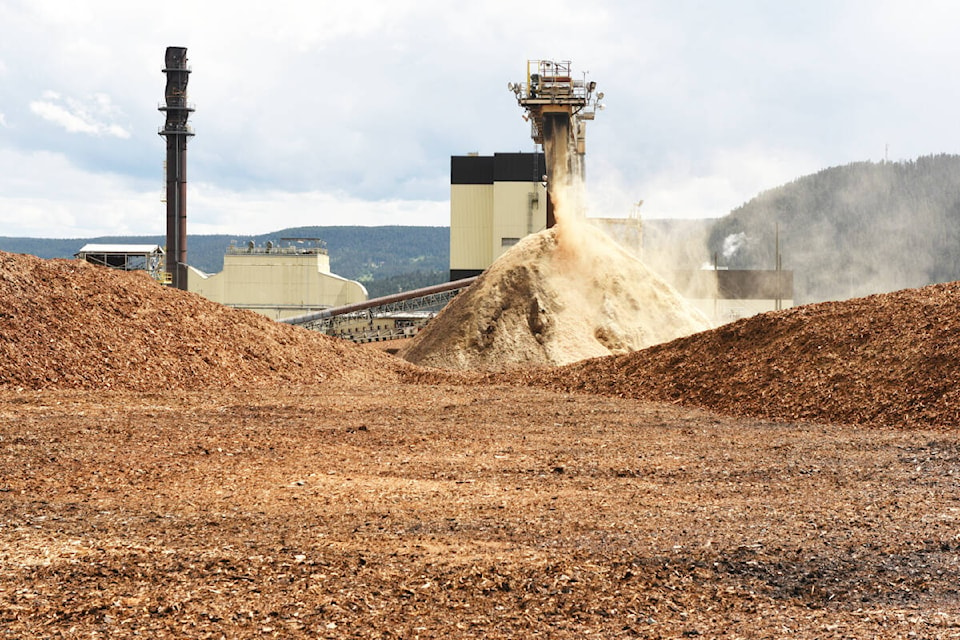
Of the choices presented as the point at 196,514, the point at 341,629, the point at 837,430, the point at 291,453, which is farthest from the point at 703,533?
the point at 837,430

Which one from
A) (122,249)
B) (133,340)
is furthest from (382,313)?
(133,340)

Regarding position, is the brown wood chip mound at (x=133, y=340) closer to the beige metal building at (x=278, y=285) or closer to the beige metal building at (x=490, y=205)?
the beige metal building at (x=278, y=285)

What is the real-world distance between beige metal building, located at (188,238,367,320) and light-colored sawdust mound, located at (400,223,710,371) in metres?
27.2

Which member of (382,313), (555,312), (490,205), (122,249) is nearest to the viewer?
(555,312)

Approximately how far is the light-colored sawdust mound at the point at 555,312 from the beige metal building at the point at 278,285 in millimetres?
27176

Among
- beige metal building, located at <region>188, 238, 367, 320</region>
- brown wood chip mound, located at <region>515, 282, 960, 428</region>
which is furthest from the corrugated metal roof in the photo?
brown wood chip mound, located at <region>515, 282, 960, 428</region>

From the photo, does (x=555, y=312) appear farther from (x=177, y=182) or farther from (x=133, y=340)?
(x=177, y=182)

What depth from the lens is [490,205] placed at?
5869cm

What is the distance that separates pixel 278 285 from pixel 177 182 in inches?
319

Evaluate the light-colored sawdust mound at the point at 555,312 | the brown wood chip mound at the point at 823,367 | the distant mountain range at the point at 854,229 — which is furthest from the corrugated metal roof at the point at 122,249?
the distant mountain range at the point at 854,229

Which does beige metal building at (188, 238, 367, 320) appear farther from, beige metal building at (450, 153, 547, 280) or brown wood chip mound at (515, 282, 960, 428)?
brown wood chip mound at (515, 282, 960, 428)

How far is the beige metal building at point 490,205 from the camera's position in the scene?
56906 millimetres

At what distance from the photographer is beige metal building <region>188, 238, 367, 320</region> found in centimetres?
5678

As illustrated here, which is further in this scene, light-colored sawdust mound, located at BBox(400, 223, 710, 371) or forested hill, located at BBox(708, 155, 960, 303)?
forested hill, located at BBox(708, 155, 960, 303)
